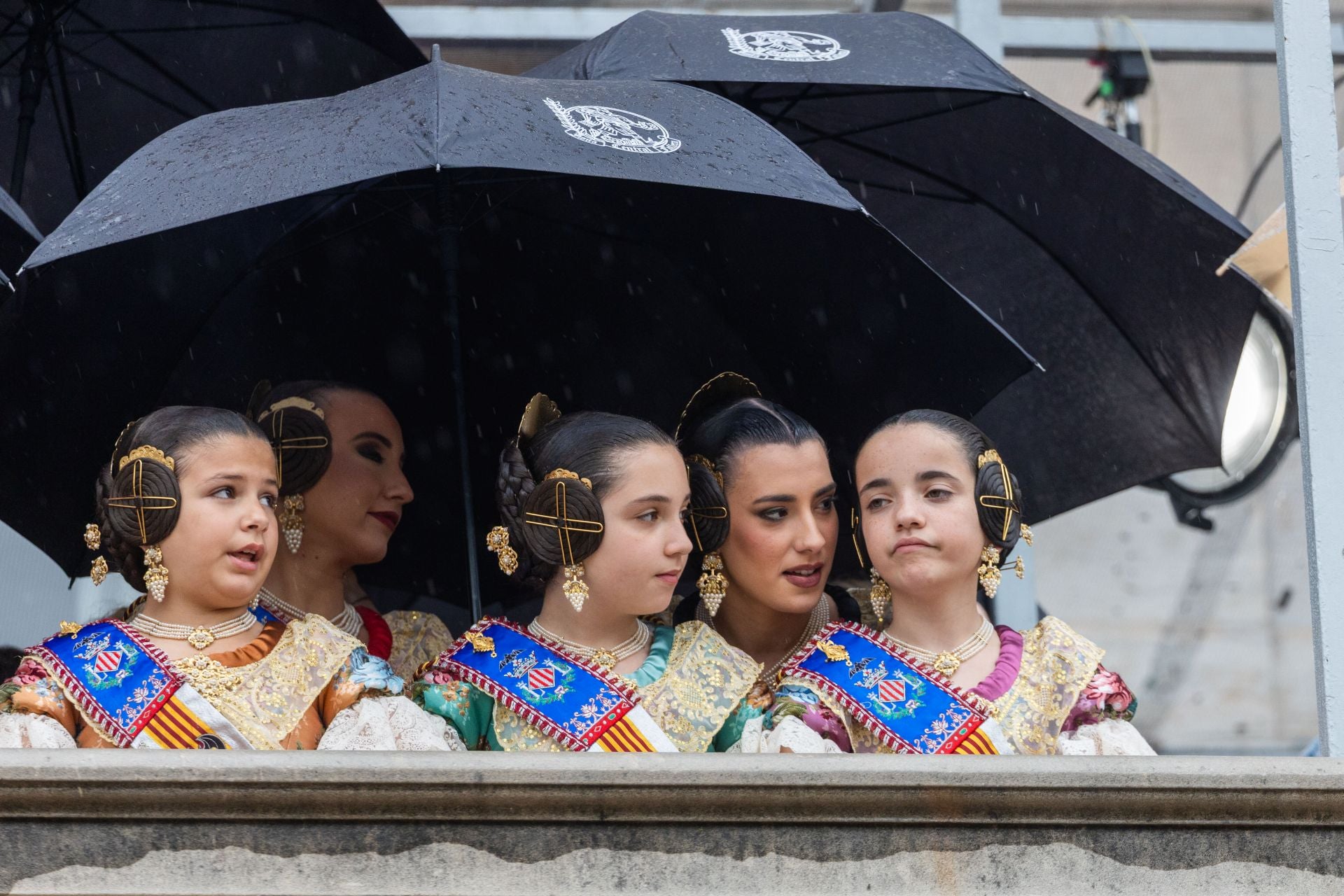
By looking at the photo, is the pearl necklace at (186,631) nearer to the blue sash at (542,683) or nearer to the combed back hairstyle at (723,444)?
the blue sash at (542,683)

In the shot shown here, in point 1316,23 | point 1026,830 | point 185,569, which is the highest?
point 1316,23

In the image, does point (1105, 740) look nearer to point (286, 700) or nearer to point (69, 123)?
point (286, 700)

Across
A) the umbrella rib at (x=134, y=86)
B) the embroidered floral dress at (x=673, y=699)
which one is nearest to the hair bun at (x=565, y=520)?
the embroidered floral dress at (x=673, y=699)

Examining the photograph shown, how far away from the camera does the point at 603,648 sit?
351 centimetres

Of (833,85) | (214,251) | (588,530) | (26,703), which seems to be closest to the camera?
(26,703)

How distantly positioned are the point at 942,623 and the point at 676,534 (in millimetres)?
596

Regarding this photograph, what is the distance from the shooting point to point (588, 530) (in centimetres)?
339

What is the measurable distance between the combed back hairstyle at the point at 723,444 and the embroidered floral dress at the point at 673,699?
23 cm

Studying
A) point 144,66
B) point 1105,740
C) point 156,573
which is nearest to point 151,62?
point 144,66

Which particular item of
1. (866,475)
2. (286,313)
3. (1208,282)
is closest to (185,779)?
(866,475)

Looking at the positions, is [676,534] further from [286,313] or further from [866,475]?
[286,313]

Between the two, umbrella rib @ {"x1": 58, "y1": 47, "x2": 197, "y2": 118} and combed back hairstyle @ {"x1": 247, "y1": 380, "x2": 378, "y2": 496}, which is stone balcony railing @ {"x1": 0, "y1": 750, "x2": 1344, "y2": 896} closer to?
combed back hairstyle @ {"x1": 247, "y1": 380, "x2": 378, "y2": 496}

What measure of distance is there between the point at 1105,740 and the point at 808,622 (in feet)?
2.49

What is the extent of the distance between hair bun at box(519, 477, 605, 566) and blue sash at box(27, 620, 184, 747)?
0.74m
